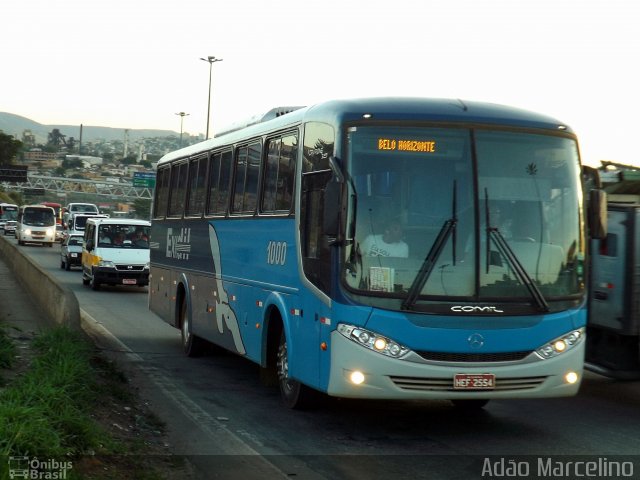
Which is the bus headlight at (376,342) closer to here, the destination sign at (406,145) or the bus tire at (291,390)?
the destination sign at (406,145)

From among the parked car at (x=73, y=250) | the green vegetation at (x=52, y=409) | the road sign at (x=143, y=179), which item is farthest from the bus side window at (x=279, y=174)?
the road sign at (x=143, y=179)

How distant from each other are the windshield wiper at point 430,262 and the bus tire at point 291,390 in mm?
2134

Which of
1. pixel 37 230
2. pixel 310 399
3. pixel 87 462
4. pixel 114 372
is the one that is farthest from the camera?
pixel 37 230

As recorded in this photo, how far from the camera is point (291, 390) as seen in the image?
11586 mm

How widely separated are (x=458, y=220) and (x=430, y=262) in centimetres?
46

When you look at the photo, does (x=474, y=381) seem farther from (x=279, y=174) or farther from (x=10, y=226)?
(x=10, y=226)

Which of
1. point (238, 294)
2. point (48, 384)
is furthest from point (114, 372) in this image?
point (48, 384)

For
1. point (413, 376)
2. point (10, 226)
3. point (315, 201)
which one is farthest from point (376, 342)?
point (10, 226)

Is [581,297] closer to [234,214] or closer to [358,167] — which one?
[358,167]

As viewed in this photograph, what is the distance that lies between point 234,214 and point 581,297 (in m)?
5.22

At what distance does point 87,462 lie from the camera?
24.9ft

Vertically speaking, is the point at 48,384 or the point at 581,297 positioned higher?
the point at 581,297

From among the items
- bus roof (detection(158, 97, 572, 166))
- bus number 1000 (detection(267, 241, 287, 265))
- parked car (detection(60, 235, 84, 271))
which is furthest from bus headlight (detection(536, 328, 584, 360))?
parked car (detection(60, 235, 84, 271))

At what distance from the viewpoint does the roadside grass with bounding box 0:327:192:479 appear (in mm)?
7195
